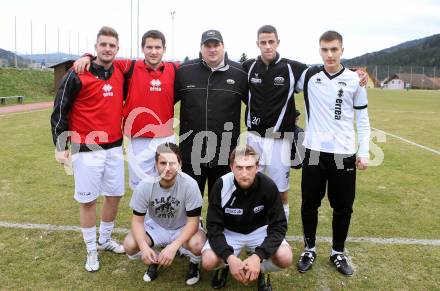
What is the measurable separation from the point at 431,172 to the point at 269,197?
5.83 m

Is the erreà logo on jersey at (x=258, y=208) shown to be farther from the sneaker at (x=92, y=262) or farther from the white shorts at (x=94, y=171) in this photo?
the sneaker at (x=92, y=262)

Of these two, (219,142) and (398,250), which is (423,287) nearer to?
(398,250)

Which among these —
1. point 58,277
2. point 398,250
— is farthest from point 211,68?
point 398,250

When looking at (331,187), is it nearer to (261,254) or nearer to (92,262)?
(261,254)

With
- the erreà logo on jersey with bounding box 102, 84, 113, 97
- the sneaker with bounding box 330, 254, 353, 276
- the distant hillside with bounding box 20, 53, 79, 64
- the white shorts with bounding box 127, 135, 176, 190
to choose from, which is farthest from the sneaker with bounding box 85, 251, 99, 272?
the distant hillside with bounding box 20, 53, 79, 64

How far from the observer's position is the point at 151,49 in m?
4.03

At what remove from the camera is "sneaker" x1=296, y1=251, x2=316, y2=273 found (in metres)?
3.94

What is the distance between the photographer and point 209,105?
13.6ft

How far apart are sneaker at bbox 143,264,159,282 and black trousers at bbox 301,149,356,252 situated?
5.04ft

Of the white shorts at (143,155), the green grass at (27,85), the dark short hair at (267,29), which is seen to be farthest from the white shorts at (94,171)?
the green grass at (27,85)

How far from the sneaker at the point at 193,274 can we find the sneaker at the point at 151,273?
30 cm

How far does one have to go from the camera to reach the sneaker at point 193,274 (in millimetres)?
3653

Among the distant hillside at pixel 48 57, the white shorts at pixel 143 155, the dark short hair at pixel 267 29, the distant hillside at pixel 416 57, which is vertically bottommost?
the white shorts at pixel 143 155

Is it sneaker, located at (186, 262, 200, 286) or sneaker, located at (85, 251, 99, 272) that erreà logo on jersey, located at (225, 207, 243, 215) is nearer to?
sneaker, located at (186, 262, 200, 286)
